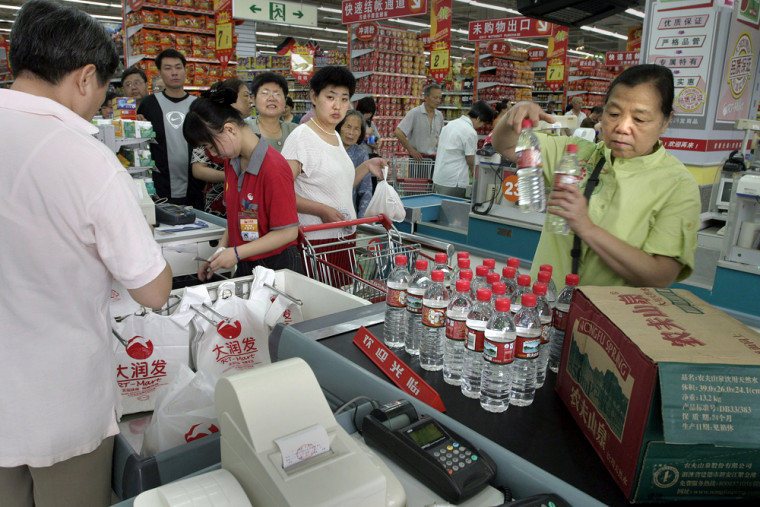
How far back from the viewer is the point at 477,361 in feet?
4.58

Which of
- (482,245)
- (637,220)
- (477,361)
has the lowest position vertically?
(482,245)

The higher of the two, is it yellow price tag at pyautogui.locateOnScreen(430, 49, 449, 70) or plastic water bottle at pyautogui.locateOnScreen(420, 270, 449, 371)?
yellow price tag at pyautogui.locateOnScreen(430, 49, 449, 70)

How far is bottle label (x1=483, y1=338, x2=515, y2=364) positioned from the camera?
1261mm

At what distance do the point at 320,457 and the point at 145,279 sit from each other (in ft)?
2.34

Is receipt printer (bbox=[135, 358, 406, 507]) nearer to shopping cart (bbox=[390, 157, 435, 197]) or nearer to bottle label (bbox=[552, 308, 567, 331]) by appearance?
bottle label (bbox=[552, 308, 567, 331])

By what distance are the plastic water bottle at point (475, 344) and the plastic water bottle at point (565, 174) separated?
0.48 meters

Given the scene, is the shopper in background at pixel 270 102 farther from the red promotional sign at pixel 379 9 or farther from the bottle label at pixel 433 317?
the red promotional sign at pixel 379 9

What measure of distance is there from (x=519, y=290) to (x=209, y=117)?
162 centimetres

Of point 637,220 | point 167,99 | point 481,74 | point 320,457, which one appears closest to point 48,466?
point 320,457

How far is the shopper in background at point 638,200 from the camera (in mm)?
1668

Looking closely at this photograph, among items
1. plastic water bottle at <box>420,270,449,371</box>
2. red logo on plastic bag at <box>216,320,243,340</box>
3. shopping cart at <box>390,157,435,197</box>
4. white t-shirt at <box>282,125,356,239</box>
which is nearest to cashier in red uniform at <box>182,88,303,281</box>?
red logo on plastic bag at <box>216,320,243,340</box>

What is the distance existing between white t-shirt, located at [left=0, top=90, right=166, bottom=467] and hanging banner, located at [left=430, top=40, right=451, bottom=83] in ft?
41.0

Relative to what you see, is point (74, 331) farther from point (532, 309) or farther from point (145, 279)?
point (532, 309)

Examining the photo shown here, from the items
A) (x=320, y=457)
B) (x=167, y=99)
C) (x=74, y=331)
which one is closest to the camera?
(x=320, y=457)
